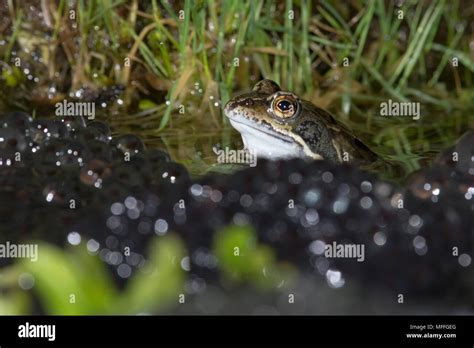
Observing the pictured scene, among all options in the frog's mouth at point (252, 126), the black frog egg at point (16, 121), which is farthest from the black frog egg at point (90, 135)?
the frog's mouth at point (252, 126)

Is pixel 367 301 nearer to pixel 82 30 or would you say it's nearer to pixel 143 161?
pixel 143 161

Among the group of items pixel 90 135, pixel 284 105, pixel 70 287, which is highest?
pixel 284 105

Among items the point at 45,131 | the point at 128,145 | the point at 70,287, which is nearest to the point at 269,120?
the point at 128,145

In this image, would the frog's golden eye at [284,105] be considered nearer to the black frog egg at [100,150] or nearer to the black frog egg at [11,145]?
the black frog egg at [100,150]

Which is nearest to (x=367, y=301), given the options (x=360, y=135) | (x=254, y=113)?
(x=254, y=113)

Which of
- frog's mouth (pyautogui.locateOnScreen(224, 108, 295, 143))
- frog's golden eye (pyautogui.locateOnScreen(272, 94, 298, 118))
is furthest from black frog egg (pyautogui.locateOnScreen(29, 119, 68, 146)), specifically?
frog's golden eye (pyautogui.locateOnScreen(272, 94, 298, 118))

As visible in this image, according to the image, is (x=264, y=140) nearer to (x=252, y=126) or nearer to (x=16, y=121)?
(x=252, y=126)
